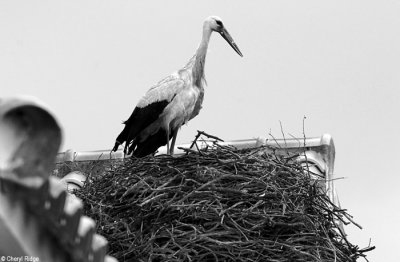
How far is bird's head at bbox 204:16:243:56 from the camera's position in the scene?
9.06m

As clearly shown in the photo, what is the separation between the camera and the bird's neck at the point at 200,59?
8719mm

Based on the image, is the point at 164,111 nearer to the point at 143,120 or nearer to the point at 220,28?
the point at 143,120

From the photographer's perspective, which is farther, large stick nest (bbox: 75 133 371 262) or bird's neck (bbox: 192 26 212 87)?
bird's neck (bbox: 192 26 212 87)

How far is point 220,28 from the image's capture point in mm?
9117

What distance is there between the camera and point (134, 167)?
7.11 metres

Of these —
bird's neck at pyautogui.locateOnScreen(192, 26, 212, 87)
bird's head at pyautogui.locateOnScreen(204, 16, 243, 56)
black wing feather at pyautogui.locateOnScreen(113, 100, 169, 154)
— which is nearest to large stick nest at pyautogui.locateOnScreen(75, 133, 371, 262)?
black wing feather at pyautogui.locateOnScreen(113, 100, 169, 154)

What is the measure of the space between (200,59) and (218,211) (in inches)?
103

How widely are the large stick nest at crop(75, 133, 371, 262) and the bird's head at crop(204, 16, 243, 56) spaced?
2212 mm

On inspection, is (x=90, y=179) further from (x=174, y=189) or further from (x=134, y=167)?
(x=174, y=189)

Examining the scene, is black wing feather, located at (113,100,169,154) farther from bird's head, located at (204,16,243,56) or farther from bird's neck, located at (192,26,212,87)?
bird's head, located at (204,16,243,56)

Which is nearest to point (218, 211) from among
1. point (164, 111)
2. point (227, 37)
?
point (164, 111)

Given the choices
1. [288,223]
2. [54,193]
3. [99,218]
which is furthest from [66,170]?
[54,193]

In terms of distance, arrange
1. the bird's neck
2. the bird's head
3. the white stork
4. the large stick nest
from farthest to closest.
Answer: the bird's head < the bird's neck < the white stork < the large stick nest

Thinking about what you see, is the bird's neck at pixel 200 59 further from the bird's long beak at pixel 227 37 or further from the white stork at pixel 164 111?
the bird's long beak at pixel 227 37
